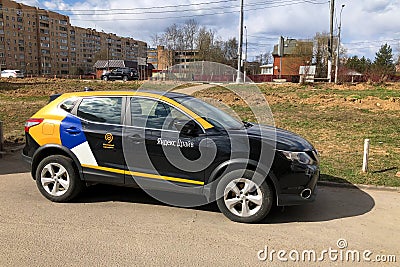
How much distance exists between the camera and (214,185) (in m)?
4.29

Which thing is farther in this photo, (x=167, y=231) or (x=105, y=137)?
(x=105, y=137)

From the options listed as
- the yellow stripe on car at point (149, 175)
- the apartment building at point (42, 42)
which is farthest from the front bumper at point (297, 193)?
the apartment building at point (42, 42)

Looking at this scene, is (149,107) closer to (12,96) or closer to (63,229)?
(63,229)

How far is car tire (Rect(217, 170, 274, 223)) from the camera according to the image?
4.17 m

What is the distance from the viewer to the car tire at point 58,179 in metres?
4.79

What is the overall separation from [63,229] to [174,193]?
1.50 m

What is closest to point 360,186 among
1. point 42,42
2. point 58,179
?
point 58,179

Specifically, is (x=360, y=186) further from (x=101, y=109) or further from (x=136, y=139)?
(x=101, y=109)

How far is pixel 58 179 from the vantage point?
4.85m

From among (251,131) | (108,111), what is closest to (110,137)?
(108,111)

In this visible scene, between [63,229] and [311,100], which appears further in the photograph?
[311,100]

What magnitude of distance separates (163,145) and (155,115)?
0.47 metres

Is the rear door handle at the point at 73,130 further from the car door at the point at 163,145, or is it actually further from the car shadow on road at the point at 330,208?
the car shadow on road at the point at 330,208

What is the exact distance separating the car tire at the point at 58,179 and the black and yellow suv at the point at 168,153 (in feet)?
0.05
